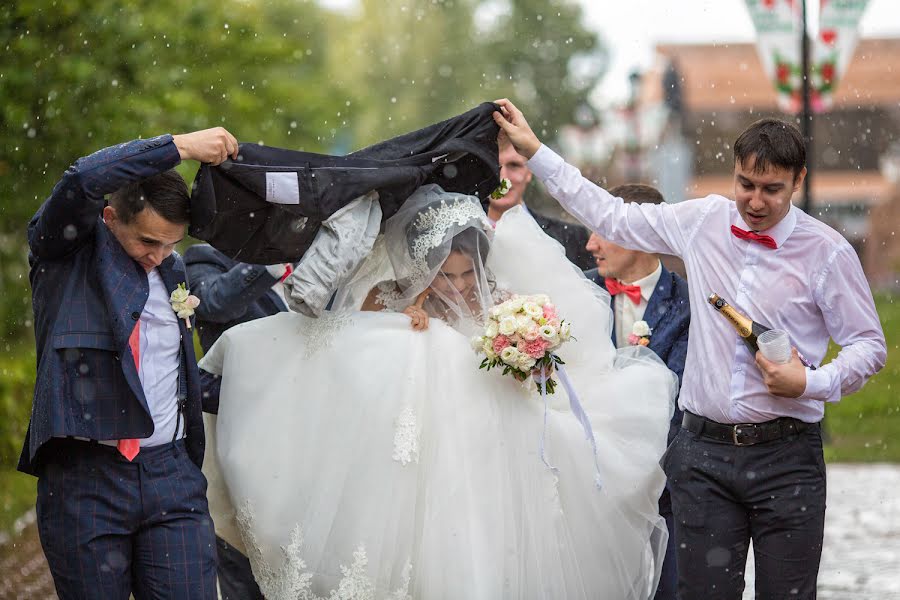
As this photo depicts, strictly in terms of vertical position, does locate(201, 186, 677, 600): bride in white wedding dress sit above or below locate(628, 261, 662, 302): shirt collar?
below

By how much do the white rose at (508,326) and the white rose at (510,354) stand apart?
0.07m

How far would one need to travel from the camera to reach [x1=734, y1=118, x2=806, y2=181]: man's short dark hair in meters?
4.48

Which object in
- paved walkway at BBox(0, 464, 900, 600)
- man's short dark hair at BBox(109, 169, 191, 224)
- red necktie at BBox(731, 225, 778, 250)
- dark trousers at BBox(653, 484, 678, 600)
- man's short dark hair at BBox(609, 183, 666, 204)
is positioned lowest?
paved walkway at BBox(0, 464, 900, 600)

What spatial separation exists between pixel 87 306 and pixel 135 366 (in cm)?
28

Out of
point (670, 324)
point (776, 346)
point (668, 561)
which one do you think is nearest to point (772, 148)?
point (776, 346)

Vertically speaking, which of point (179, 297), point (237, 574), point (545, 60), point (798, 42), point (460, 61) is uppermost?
point (460, 61)

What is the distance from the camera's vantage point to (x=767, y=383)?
443 centimetres

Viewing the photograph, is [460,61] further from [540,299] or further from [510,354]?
[510,354]

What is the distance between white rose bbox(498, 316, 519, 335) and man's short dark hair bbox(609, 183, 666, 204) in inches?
53.8

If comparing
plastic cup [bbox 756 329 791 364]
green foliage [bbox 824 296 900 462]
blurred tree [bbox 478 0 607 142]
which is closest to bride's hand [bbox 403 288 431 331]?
plastic cup [bbox 756 329 791 364]

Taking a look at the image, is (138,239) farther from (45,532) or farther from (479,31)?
(479,31)

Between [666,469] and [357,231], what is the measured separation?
1645 mm

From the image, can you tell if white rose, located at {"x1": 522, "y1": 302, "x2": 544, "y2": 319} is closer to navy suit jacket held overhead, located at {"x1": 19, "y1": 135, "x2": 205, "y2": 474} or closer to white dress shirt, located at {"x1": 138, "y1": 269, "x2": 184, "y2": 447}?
white dress shirt, located at {"x1": 138, "y1": 269, "x2": 184, "y2": 447}

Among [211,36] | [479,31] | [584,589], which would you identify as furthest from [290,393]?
[479,31]
